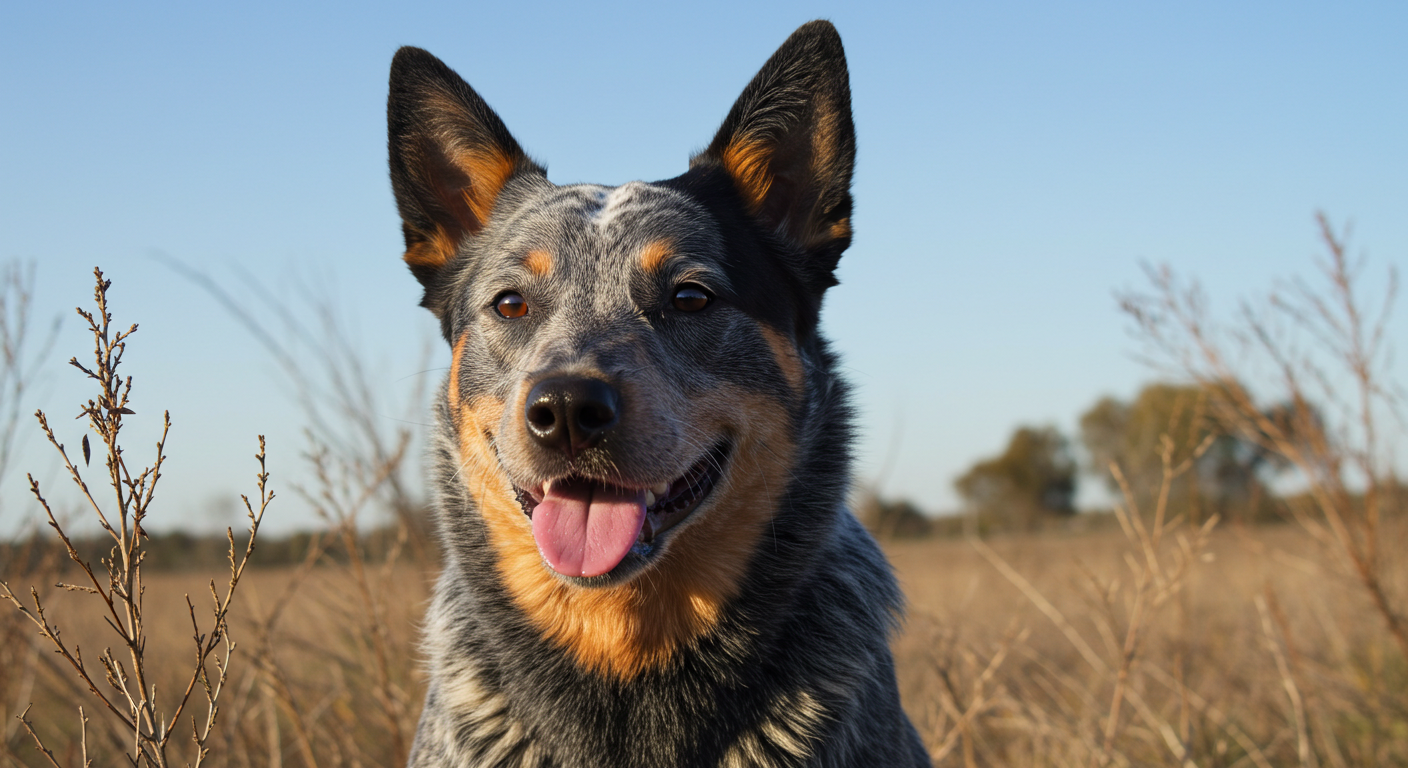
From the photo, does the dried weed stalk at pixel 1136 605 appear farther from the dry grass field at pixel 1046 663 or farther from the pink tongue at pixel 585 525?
the pink tongue at pixel 585 525

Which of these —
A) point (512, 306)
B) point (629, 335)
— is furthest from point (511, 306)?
point (629, 335)

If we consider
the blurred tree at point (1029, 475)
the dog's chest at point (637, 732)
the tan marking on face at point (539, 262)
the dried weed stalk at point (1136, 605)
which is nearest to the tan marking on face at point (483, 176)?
the tan marking on face at point (539, 262)

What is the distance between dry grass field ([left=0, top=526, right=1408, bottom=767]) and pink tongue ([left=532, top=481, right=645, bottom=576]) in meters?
1.52

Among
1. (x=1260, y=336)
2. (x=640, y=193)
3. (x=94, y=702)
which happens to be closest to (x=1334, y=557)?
(x=1260, y=336)

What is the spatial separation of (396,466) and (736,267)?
2.34m

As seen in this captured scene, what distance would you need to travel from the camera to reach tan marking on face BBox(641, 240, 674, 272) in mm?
2957

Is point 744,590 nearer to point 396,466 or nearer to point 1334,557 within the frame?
point 396,466

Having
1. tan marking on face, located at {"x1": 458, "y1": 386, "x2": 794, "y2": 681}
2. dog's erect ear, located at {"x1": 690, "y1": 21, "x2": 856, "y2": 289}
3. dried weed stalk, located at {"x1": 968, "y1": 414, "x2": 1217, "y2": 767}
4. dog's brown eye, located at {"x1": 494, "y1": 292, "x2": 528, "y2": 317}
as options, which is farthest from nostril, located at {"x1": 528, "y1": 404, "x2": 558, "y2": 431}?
dried weed stalk, located at {"x1": 968, "y1": 414, "x2": 1217, "y2": 767}

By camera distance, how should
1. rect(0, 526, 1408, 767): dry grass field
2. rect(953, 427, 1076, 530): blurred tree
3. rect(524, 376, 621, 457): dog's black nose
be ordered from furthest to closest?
rect(953, 427, 1076, 530): blurred tree
rect(0, 526, 1408, 767): dry grass field
rect(524, 376, 621, 457): dog's black nose

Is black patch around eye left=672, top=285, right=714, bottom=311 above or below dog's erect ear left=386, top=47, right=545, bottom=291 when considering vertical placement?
below

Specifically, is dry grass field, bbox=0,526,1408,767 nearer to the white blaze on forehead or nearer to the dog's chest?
the dog's chest

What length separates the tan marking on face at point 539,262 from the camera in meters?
3.00

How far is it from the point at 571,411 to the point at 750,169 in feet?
4.72

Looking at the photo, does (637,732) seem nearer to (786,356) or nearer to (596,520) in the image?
(596,520)
